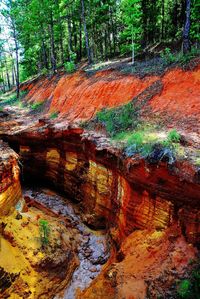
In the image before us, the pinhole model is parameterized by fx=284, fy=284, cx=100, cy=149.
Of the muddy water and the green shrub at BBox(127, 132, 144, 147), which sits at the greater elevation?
the green shrub at BBox(127, 132, 144, 147)

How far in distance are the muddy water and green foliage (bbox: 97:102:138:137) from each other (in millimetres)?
4669

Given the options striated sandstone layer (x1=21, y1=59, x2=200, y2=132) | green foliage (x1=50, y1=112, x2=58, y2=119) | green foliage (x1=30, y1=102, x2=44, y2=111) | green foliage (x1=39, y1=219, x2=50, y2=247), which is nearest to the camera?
green foliage (x1=39, y1=219, x2=50, y2=247)

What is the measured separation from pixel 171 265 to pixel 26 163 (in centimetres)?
1220

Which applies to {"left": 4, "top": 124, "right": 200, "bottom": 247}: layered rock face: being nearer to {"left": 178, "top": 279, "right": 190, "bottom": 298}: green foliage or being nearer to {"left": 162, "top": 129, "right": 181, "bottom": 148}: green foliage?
{"left": 162, "top": 129, "right": 181, "bottom": 148}: green foliage

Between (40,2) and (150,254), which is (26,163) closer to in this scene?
(150,254)

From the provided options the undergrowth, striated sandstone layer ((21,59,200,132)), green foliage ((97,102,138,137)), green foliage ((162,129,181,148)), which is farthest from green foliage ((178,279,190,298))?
green foliage ((97,102,138,137))

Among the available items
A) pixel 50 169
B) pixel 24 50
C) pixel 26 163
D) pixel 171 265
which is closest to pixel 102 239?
pixel 171 265

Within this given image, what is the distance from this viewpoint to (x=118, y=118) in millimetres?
14523

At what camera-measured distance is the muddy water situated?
34.3ft

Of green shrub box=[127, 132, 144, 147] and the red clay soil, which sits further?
the red clay soil

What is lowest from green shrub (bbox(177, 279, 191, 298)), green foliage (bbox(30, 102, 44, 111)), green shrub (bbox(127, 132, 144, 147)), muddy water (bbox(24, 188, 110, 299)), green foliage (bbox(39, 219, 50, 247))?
muddy water (bbox(24, 188, 110, 299))

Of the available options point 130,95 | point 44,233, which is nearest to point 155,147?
point 44,233

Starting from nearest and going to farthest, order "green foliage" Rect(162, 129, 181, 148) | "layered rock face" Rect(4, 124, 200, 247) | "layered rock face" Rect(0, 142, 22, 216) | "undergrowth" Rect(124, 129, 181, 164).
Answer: "layered rock face" Rect(4, 124, 200, 247)
"undergrowth" Rect(124, 129, 181, 164)
"green foliage" Rect(162, 129, 181, 148)
"layered rock face" Rect(0, 142, 22, 216)

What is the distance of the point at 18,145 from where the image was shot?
1786cm
